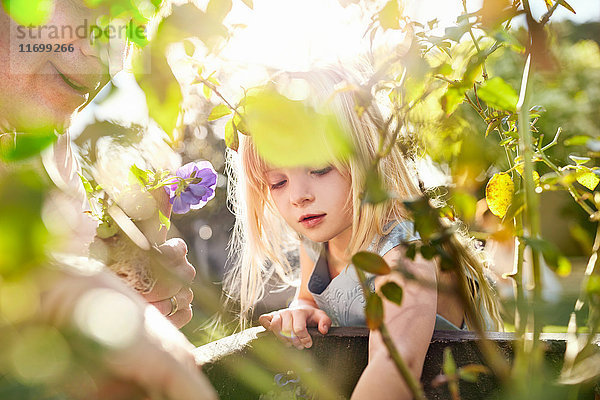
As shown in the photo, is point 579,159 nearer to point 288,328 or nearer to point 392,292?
point 392,292

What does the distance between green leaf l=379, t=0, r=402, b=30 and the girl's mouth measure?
2.20ft

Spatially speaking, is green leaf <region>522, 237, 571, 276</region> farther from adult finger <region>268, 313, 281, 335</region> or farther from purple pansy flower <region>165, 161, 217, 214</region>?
adult finger <region>268, 313, 281, 335</region>

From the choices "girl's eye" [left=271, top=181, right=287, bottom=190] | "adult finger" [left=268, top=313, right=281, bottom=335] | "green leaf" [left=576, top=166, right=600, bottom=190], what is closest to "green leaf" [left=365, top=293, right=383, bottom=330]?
"green leaf" [left=576, top=166, right=600, bottom=190]

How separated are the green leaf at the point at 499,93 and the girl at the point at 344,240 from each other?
1.09 ft

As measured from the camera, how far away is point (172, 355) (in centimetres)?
19

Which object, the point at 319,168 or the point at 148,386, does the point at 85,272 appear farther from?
the point at 319,168

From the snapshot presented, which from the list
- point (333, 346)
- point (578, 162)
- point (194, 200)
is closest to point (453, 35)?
point (578, 162)

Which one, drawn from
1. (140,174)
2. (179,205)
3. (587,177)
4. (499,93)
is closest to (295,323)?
(179,205)

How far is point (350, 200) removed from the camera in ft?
3.54

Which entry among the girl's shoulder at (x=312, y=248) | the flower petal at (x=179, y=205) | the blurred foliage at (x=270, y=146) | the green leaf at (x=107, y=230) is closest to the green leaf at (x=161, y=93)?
the blurred foliage at (x=270, y=146)

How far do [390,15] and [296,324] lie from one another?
0.68 m

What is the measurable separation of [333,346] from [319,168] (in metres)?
0.33

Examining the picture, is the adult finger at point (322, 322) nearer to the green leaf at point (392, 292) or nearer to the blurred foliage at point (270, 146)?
the blurred foliage at point (270, 146)

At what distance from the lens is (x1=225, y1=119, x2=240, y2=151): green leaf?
516mm
